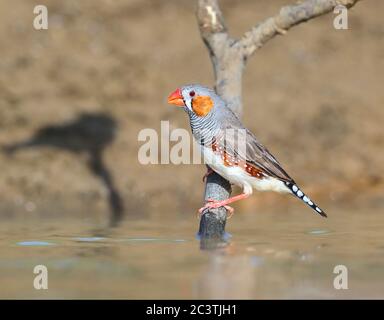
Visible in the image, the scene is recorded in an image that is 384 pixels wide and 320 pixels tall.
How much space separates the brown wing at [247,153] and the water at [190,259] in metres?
0.53

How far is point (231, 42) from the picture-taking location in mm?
7684

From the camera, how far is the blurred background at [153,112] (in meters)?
9.96

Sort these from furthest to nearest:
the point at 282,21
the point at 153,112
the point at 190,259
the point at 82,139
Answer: the point at 153,112
the point at 82,139
the point at 282,21
the point at 190,259

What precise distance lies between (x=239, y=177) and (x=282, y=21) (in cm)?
134

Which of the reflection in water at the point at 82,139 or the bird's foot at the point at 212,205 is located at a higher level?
the reflection in water at the point at 82,139

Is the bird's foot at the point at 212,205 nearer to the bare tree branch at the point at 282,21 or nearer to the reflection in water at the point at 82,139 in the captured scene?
the bare tree branch at the point at 282,21

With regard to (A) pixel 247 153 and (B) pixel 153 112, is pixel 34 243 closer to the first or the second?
(A) pixel 247 153

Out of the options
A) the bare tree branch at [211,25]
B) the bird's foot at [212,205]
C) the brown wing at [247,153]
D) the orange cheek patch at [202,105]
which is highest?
the bare tree branch at [211,25]

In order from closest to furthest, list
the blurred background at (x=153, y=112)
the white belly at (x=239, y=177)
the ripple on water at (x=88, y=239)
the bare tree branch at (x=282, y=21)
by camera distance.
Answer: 1. the white belly at (x=239, y=177)
2. the ripple on water at (x=88, y=239)
3. the bare tree branch at (x=282, y=21)
4. the blurred background at (x=153, y=112)

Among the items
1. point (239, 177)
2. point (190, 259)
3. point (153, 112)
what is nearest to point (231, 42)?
point (239, 177)

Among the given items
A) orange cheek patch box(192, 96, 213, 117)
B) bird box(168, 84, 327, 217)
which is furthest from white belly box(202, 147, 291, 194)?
orange cheek patch box(192, 96, 213, 117)

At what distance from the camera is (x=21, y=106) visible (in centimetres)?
1107

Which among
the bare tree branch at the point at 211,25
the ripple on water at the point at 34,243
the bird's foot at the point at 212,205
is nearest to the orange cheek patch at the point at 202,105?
the bare tree branch at the point at 211,25
